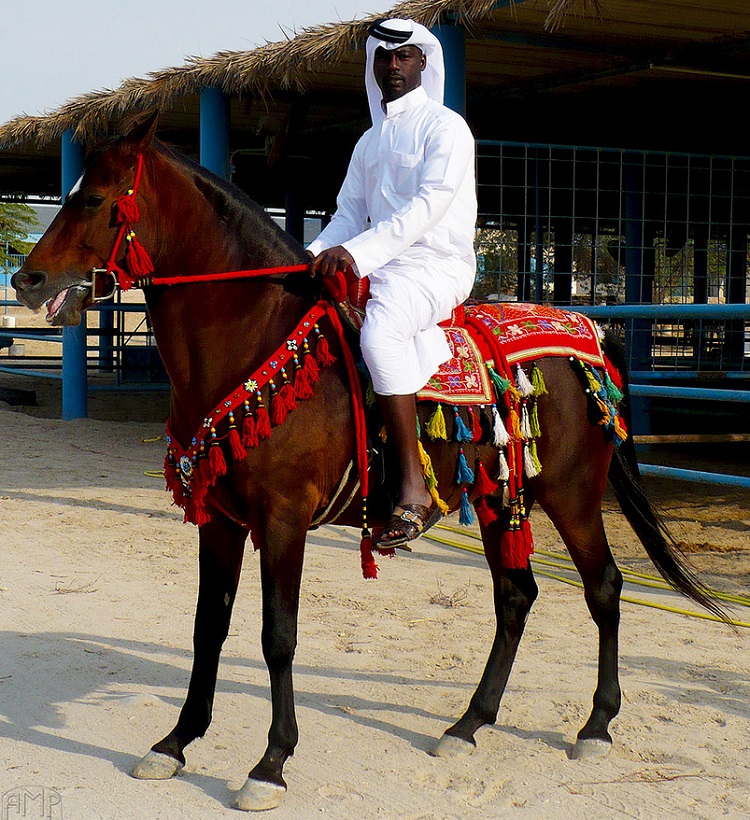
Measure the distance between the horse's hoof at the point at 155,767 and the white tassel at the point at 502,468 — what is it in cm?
145

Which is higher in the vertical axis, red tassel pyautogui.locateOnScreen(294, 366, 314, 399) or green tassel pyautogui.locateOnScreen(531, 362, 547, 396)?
red tassel pyautogui.locateOnScreen(294, 366, 314, 399)

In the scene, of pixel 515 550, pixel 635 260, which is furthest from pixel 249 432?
pixel 635 260

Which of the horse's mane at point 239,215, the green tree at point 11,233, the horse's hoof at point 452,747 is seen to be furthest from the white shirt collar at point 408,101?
the green tree at point 11,233

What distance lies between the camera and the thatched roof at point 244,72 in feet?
20.9

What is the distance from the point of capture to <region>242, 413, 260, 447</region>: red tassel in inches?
119

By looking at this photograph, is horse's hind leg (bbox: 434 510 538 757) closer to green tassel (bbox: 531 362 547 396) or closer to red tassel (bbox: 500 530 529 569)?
red tassel (bbox: 500 530 529 569)

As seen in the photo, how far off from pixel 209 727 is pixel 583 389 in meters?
1.84

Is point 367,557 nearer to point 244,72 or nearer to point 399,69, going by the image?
point 399,69

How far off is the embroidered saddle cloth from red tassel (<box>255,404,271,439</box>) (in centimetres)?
45

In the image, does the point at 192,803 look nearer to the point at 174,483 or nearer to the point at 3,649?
the point at 174,483

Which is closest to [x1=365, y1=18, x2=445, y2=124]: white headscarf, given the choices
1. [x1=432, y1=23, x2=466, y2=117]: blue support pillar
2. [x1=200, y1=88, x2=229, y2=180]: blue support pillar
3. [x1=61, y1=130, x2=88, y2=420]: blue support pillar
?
[x1=432, y1=23, x2=466, y2=117]: blue support pillar

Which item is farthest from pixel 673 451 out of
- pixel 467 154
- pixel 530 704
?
pixel 467 154

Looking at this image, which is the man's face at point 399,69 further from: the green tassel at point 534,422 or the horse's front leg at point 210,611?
the horse's front leg at point 210,611

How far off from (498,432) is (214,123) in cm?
635
